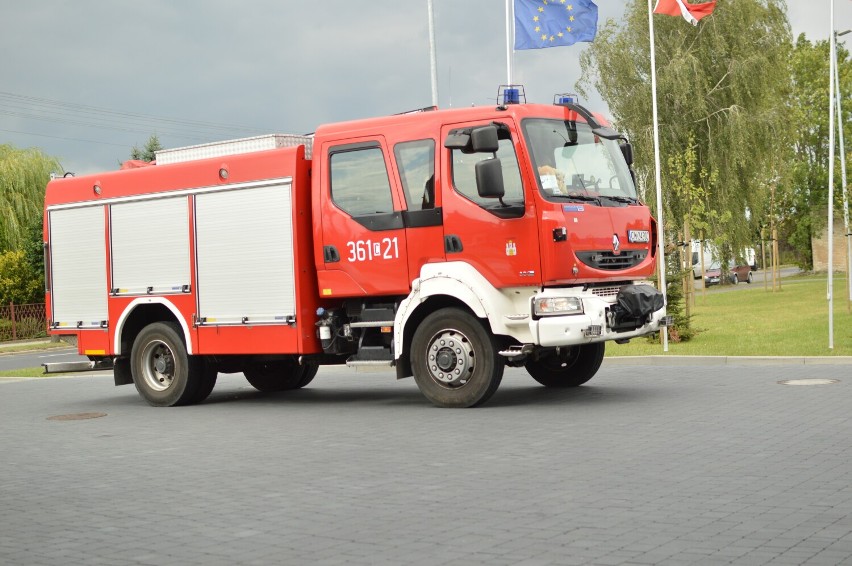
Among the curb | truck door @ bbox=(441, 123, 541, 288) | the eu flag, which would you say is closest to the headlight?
truck door @ bbox=(441, 123, 541, 288)

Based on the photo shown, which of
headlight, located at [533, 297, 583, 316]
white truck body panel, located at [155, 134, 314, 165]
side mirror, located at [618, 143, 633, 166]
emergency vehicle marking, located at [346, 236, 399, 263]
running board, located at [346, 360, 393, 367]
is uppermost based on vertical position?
white truck body panel, located at [155, 134, 314, 165]

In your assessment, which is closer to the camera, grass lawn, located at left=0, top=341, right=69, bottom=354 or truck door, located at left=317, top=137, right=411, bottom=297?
truck door, located at left=317, top=137, right=411, bottom=297

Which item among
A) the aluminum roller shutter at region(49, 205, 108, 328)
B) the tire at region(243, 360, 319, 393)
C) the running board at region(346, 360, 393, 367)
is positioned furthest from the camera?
the tire at region(243, 360, 319, 393)

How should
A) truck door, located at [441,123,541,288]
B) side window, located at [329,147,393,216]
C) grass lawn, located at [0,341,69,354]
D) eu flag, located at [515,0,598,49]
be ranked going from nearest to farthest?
truck door, located at [441,123,541,288], side window, located at [329,147,393,216], eu flag, located at [515,0,598,49], grass lawn, located at [0,341,69,354]

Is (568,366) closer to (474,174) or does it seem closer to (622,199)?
(622,199)

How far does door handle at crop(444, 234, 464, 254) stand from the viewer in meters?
12.9

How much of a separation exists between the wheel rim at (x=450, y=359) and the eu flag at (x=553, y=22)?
9.37 meters

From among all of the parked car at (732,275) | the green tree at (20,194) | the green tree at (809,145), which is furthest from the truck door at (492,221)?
the parked car at (732,275)

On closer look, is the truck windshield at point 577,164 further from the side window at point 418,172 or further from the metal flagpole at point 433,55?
the metal flagpole at point 433,55

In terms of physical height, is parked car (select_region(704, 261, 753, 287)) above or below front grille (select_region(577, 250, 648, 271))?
below

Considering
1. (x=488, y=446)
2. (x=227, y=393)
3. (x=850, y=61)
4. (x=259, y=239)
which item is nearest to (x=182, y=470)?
(x=488, y=446)

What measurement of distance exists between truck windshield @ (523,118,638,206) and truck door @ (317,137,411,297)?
1731mm

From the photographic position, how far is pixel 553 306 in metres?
12.5

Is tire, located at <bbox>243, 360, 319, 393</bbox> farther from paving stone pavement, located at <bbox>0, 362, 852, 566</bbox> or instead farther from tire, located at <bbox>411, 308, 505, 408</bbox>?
tire, located at <bbox>411, 308, 505, 408</bbox>
